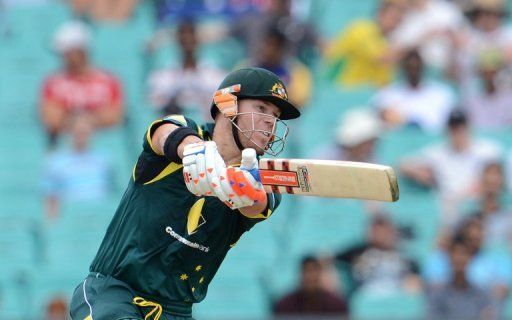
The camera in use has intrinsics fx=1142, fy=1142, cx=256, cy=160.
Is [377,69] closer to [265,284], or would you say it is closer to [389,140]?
[389,140]

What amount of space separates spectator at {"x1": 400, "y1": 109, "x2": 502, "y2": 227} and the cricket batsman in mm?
4883

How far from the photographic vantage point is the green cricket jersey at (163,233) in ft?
15.9

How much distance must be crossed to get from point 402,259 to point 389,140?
141 cm

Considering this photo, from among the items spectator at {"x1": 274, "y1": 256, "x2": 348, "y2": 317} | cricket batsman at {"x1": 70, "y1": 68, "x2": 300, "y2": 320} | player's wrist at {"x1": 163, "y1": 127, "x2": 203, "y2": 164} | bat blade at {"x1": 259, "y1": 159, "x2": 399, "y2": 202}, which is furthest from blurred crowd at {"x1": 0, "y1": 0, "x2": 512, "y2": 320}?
bat blade at {"x1": 259, "y1": 159, "x2": 399, "y2": 202}

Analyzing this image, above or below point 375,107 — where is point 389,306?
below

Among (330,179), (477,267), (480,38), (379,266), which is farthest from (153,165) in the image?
(480,38)

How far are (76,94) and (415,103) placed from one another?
10.2ft

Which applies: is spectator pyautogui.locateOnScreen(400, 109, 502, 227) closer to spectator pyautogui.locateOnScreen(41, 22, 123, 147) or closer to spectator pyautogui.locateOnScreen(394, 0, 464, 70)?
spectator pyautogui.locateOnScreen(394, 0, 464, 70)

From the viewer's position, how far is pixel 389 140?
10094mm

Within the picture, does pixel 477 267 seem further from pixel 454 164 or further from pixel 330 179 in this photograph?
pixel 330 179

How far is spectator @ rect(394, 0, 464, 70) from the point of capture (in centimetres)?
1073

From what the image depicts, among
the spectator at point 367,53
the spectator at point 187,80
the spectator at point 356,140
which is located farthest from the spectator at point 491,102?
the spectator at point 187,80

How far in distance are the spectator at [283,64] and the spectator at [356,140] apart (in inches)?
24.4

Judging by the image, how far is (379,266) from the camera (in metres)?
9.06
